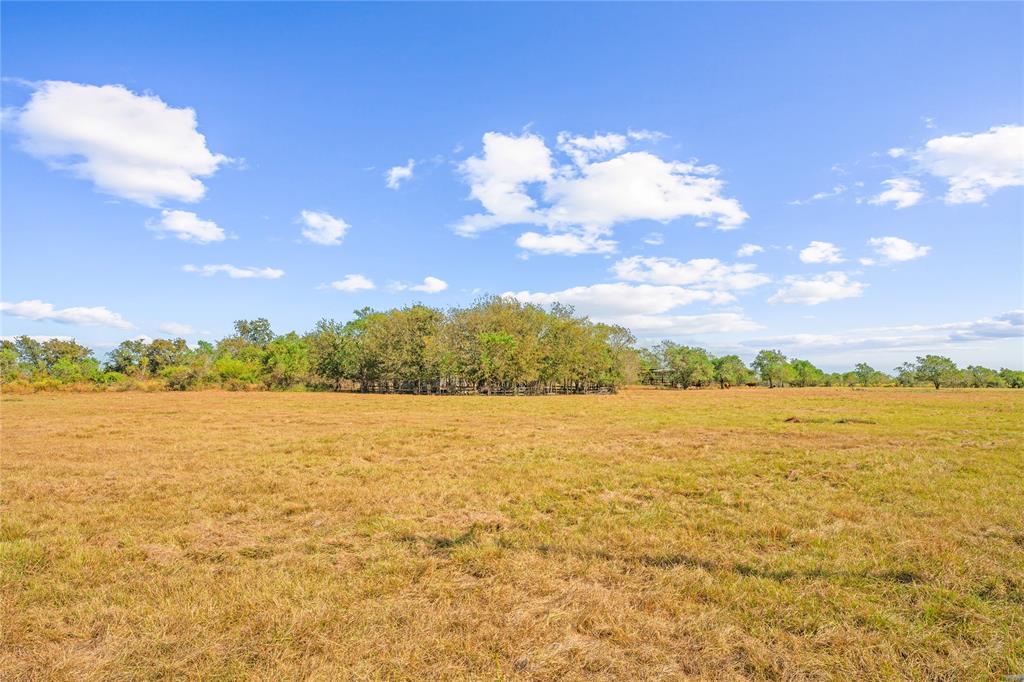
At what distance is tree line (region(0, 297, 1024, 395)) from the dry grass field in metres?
54.4

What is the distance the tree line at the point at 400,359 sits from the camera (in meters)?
68.6

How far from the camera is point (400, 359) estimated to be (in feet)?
230

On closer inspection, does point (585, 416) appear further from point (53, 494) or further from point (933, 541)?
point (53, 494)

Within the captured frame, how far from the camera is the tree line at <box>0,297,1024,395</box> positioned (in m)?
68.6

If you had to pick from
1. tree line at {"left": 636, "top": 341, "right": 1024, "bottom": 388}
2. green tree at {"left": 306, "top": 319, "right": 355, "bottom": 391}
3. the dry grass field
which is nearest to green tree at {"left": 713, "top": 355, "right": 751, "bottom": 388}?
tree line at {"left": 636, "top": 341, "right": 1024, "bottom": 388}

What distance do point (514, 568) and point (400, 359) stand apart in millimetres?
65912

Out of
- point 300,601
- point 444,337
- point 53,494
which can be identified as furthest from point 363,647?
point 444,337

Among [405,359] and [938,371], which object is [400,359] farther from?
[938,371]

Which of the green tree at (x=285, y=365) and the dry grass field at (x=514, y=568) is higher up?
the green tree at (x=285, y=365)

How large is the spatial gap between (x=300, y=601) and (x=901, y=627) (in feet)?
21.2

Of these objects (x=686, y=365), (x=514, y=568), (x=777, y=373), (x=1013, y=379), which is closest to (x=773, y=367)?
(x=777, y=373)

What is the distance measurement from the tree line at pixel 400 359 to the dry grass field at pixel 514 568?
54367mm

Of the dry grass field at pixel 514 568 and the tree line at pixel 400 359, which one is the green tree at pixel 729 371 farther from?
the dry grass field at pixel 514 568

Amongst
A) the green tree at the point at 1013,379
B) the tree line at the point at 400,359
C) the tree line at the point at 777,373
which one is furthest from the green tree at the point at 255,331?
the green tree at the point at 1013,379
